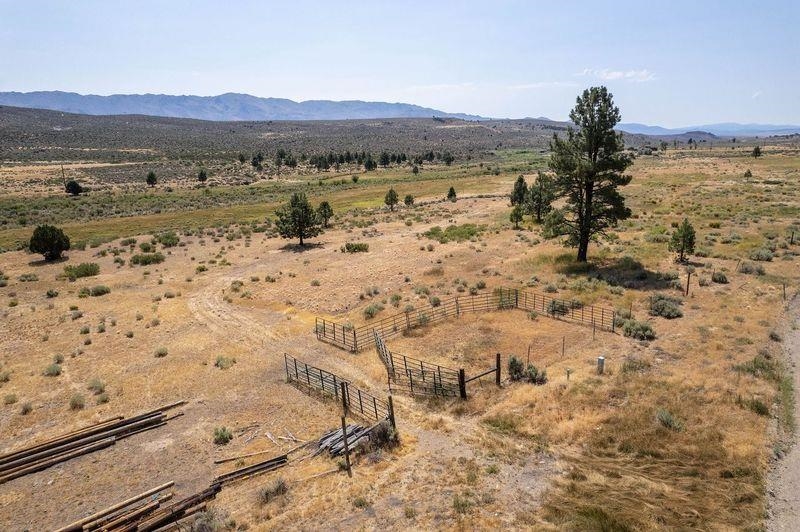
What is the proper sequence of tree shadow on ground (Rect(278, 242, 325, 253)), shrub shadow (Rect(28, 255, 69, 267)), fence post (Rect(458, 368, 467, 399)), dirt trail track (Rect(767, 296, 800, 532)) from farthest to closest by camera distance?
tree shadow on ground (Rect(278, 242, 325, 253))
shrub shadow (Rect(28, 255, 69, 267))
fence post (Rect(458, 368, 467, 399))
dirt trail track (Rect(767, 296, 800, 532))

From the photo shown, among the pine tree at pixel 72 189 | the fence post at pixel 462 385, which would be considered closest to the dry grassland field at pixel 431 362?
the fence post at pixel 462 385

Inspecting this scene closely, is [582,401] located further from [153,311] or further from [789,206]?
[789,206]

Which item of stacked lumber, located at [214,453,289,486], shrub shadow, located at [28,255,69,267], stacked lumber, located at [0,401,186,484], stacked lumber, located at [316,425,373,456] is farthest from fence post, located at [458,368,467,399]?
shrub shadow, located at [28,255,69,267]

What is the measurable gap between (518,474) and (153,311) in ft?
90.1

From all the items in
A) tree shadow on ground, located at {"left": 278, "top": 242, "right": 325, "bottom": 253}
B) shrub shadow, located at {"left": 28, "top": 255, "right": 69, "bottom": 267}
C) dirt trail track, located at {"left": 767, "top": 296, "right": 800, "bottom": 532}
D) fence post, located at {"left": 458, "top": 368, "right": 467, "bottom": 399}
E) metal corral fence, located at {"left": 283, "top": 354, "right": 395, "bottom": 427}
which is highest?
tree shadow on ground, located at {"left": 278, "top": 242, "right": 325, "bottom": 253}

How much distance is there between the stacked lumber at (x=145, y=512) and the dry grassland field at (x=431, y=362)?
479mm

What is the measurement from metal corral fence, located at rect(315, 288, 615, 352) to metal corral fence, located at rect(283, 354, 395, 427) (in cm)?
336

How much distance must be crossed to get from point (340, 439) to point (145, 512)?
20.4 feet

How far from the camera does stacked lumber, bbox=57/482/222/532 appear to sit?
13.2 meters

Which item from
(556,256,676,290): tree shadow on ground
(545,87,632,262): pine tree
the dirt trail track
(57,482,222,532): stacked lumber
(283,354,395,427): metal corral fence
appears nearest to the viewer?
the dirt trail track

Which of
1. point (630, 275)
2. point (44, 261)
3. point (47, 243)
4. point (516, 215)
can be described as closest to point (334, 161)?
point (516, 215)

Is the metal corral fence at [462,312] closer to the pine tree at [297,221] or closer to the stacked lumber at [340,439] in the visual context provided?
the stacked lumber at [340,439]

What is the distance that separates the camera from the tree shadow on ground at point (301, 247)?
5000 centimetres

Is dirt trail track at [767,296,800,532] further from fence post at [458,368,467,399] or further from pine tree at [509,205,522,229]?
pine tree at [509,205,522,229]
